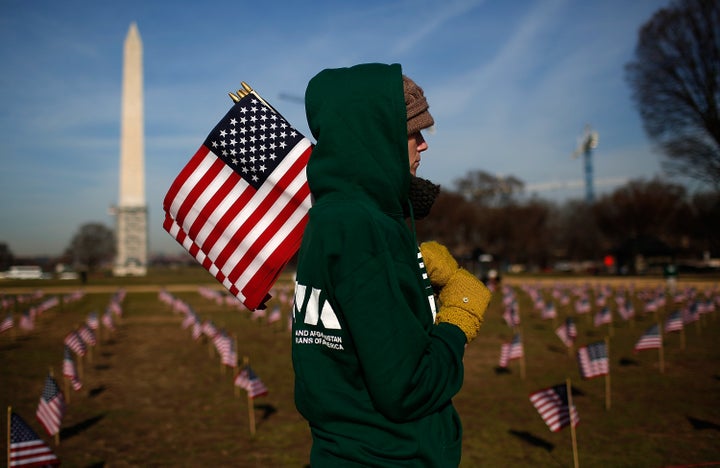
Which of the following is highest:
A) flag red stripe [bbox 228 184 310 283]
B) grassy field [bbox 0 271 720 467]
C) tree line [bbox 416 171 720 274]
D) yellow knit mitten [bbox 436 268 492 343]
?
tree line [bbox 416 171 720 274]

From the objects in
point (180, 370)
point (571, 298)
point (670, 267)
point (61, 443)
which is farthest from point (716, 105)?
point (61, 443)

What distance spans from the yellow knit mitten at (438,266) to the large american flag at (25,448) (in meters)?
6.33

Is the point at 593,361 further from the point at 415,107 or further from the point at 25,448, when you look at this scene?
the point at 415,107

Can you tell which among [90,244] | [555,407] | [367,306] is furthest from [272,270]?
[90,244]

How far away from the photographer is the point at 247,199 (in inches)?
115

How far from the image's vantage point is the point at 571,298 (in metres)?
35.8

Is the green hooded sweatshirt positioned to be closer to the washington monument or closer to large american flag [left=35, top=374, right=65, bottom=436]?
large american flag [left=35, top=374, right=65, bottom=436]

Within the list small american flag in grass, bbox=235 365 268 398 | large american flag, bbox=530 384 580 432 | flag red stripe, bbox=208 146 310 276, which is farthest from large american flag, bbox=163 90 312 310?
small american flag in grass, bbox=235 365 268 398

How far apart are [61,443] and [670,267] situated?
4019 cm

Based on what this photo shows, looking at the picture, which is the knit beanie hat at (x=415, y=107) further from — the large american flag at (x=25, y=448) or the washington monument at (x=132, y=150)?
the washington monument at (x=132, y=150)

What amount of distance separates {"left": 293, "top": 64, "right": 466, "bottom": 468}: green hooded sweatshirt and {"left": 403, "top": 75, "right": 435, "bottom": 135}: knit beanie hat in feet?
0.45

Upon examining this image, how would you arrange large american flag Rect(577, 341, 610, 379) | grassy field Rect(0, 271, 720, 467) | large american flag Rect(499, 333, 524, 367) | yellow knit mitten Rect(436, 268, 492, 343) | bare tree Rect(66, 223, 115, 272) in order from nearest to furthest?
yellow knit mitten Rect(436, 268, 492, 343) < grassy field Rect(0, 271, 720, 467) < large american flag Rect(577, 341, 610, 379) < large american flag Rect(499, 333, 524, 367) < bare tree Rect(66, 223, 115, 272)

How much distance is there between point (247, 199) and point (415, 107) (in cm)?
139

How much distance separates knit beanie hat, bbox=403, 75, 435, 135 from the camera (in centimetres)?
179
